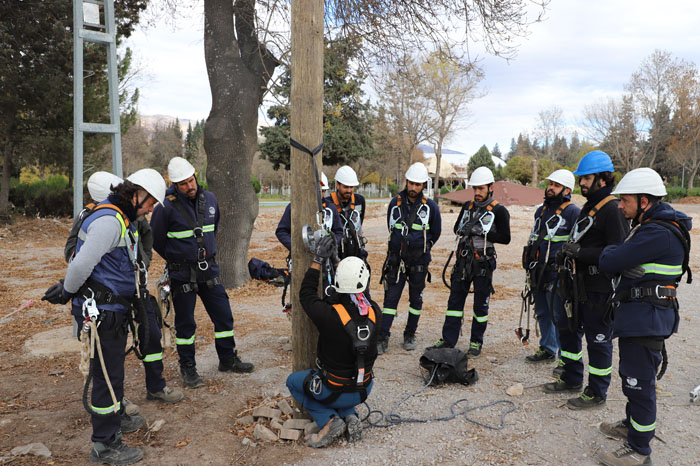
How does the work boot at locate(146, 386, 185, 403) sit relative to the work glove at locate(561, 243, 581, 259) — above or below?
below

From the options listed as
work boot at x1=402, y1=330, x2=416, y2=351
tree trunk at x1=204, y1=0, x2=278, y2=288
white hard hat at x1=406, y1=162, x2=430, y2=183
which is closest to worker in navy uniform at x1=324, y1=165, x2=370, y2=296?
white hard hat at x1=406, y1=162, x2=430, y2=183

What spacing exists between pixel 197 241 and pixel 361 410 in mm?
2310

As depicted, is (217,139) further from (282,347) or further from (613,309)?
(613,309)

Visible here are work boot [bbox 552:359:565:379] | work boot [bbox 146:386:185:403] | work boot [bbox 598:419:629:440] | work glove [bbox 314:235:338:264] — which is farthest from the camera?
work boot [bbox 552:359:565:379]

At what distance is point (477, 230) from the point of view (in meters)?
5.53

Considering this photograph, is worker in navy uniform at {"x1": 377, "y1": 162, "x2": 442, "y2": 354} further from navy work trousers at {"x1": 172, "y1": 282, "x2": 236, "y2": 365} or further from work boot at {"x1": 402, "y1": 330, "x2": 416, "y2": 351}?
navy work trousers at {"x1": 172, "y1": 282, "x2": 236, "y2": 365}

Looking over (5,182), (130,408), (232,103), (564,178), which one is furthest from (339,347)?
(5,182)

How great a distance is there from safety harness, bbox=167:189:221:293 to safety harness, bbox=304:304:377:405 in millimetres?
1648

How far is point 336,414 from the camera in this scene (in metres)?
3.74

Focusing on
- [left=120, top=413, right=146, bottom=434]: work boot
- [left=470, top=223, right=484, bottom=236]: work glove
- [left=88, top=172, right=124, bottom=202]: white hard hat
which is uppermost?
[left=88, top=172, right=124, bottom=202]: white hard hat

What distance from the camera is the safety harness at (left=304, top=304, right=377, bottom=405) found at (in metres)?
3.47

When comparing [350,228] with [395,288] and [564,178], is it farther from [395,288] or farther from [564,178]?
[564,178]

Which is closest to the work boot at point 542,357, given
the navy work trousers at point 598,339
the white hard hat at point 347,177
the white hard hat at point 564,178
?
the navy work trousers at point 598,339

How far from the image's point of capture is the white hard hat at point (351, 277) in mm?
3510
